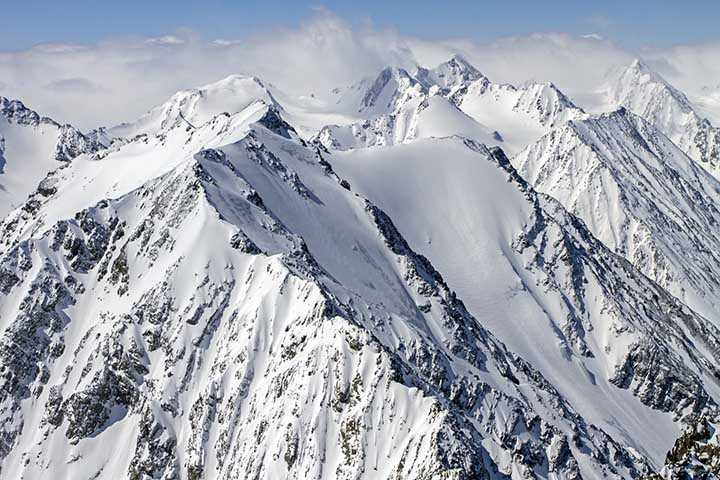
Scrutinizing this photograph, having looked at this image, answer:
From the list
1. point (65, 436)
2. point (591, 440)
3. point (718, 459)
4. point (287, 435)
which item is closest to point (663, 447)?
point (591, 440)

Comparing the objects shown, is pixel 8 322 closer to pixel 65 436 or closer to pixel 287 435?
pixel 65 436

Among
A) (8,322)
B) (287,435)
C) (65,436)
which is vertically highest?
(8,322)

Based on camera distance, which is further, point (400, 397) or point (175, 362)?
point (175, 362)

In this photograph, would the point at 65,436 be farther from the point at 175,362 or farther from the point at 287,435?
the point at 287,435

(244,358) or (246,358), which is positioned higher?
(244,358)

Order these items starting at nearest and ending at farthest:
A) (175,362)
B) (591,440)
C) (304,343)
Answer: (304,343), (175,362), (591,440)

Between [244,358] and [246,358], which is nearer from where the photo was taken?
[246,358]

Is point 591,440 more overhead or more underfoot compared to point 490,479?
more overhead

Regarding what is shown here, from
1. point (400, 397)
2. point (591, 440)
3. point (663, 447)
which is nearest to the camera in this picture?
point (400, 397)
